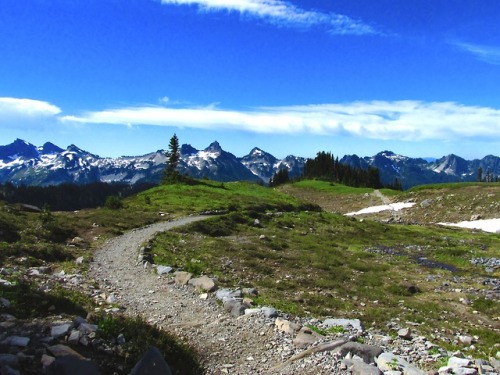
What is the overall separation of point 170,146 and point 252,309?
102m

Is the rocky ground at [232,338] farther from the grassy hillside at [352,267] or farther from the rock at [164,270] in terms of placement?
the grassy hillside at [352,267]

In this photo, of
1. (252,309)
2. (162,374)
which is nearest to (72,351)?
(162,374)

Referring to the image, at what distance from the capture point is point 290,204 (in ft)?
250

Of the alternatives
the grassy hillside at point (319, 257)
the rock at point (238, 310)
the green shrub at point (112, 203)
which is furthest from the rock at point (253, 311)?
the green shrub at point (112, 203)

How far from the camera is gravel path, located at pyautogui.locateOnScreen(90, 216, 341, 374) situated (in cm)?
1236

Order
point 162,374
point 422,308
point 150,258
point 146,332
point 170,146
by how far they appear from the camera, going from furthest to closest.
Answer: point 170,146 < point 150,258 < point 422,308 < point 146,332 < point 162,374

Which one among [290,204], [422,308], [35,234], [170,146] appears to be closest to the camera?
[422,308]

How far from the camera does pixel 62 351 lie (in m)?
9.56

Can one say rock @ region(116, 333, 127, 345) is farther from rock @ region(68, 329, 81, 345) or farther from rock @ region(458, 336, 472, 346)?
rock @ region(458, 336, 472, 346)

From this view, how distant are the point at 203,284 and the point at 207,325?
470 cm

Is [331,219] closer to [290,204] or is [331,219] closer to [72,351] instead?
[290,204]

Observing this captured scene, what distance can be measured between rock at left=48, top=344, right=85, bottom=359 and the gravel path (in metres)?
4.08

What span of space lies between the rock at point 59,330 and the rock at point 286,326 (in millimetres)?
7480

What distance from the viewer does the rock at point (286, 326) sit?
14.7m
